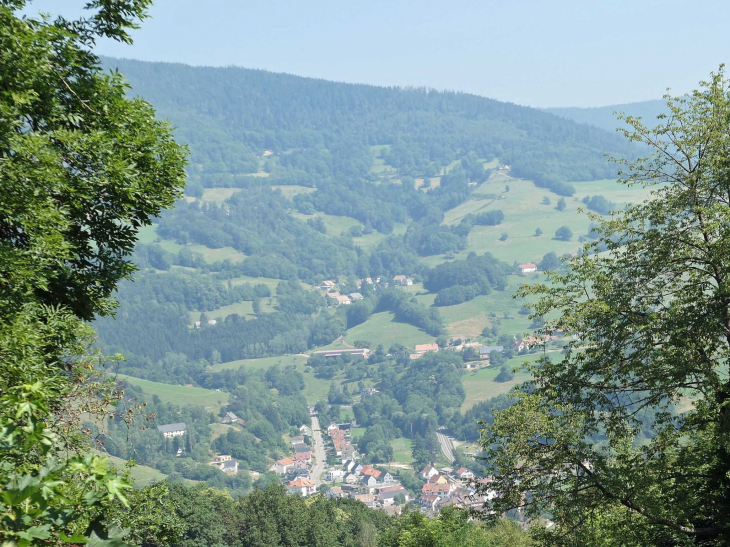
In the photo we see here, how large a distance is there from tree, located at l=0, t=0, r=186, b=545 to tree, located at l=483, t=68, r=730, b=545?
331 inches

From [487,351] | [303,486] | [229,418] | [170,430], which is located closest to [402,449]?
[303,486]

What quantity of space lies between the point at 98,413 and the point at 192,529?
35.7m

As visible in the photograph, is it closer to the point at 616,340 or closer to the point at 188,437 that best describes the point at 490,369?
the point at 188,437

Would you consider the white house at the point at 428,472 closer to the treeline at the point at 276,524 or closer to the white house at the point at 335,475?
the white house at the point at 335,475

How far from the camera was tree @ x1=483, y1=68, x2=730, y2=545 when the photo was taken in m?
12.5

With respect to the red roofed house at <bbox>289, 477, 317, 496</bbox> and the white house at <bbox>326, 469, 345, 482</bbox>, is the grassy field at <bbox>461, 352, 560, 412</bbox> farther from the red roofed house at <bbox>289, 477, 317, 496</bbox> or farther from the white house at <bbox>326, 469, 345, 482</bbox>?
the red roofed house at <bbox>289, 477, 317, 496</bbox>

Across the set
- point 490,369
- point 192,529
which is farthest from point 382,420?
point 192,529

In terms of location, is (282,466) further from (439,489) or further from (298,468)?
(439,489)

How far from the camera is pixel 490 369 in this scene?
187750 millimetres

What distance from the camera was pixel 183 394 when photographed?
603 ft

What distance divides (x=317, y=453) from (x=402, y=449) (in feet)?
70.3

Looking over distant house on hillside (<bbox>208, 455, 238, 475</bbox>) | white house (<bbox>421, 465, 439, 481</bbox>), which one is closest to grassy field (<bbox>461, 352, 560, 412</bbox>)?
white house (<bbox>421, 465, 439, 481</bbox>)

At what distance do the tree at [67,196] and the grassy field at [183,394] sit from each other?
562 feet

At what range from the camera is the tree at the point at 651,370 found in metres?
12.5
